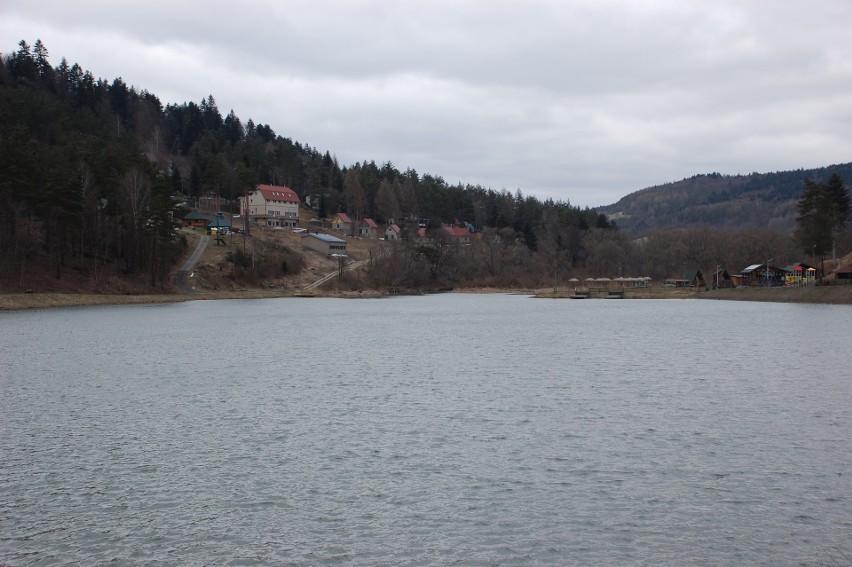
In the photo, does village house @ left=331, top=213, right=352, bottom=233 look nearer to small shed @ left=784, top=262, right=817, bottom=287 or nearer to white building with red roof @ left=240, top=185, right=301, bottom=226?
white building with red roof @ left=240, top=185, right=301, bottom=226

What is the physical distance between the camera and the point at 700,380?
101 feet

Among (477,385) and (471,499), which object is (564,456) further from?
(477,385)

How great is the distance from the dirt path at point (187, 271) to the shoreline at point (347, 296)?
7.96 feet

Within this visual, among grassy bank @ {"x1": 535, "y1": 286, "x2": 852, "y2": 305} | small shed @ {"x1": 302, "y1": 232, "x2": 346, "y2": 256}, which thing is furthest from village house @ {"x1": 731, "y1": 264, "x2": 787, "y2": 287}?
small shed @ {"x1": 302, "y1": 232, "x2": 346, "y2": 256}

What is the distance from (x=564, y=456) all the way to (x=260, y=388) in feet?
50.5

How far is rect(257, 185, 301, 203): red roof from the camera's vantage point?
512 ft

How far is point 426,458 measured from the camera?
727 inches

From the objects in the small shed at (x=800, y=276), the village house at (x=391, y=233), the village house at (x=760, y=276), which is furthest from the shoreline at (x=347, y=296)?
the village house at (x=391, y=233)

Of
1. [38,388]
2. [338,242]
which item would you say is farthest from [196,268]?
[38,388]

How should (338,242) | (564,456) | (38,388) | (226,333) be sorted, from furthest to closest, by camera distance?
(338,242), (226,333), (38,388), (564,456)

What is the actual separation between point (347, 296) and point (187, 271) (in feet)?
87.9

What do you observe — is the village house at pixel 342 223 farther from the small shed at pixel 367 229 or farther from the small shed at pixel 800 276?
the small shed at pixel 800 276

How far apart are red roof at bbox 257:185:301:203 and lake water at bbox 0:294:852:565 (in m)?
118

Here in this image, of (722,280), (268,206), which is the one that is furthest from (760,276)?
(268,206)
